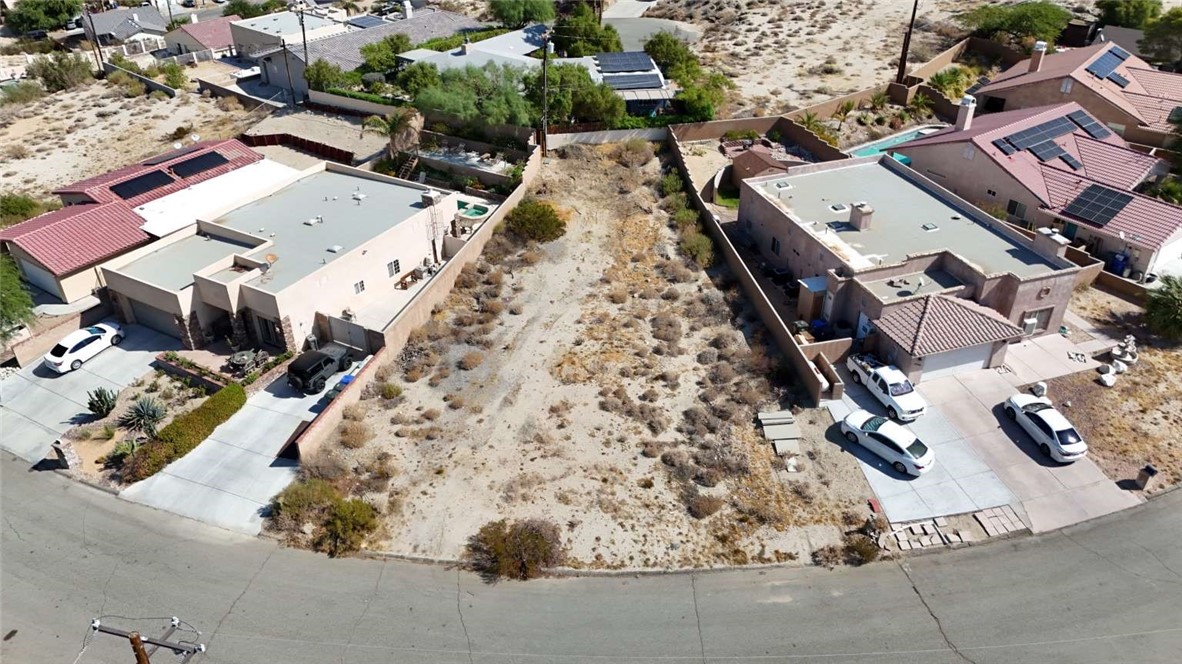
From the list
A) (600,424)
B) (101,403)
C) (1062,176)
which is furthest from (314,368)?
(1062,176)

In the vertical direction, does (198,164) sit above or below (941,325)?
above

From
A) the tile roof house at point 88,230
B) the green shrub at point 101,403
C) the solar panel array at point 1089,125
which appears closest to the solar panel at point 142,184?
the tile roof house at point 88,230

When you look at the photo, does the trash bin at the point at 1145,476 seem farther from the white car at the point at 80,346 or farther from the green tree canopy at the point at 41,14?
the green tree canopy at the point at 41,14

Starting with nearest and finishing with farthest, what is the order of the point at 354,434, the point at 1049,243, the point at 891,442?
the point at 891,442 → the point at 354,434 → the point at 1049,243

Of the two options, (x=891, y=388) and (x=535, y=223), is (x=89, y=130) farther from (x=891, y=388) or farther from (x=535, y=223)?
(x=891, y=388)

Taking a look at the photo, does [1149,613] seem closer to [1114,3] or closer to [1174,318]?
[1174,318]

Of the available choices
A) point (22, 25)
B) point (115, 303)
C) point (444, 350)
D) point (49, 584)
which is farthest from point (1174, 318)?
point (22, 25)
